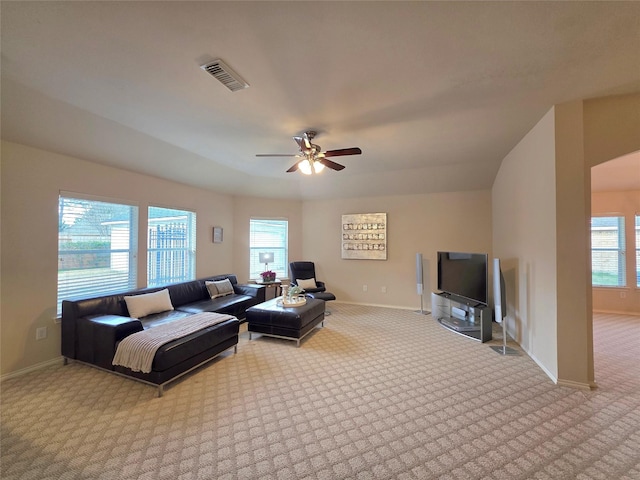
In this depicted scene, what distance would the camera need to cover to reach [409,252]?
570 cm

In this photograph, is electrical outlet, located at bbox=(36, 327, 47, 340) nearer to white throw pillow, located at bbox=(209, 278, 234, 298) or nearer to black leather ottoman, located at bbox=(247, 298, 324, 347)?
white throw pillow, located at bbox=(209, 278, 234, 298)

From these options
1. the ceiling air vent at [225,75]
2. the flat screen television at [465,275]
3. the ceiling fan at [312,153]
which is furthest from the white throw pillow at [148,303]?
the flat screen television at [465,275]

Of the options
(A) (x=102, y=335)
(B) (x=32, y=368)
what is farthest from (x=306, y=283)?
(B) (x=32, y=368)

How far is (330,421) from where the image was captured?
2.12 meters

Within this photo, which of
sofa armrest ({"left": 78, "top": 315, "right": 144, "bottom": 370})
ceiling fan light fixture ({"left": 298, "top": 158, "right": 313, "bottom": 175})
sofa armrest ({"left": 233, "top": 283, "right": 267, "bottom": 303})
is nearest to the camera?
sofa armrest ({"left": 78, "top": 315, "right": 144, "bottom": 370})

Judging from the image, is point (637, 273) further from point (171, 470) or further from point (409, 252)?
point (171, 470)

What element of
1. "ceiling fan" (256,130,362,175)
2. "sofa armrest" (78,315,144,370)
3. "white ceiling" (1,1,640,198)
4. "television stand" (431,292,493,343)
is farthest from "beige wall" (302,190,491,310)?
"sofa armrest" (78,315,144,370)

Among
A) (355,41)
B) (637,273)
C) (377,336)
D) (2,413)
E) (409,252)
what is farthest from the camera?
(409,252)

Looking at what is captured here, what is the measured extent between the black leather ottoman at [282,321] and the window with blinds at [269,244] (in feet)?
8.01

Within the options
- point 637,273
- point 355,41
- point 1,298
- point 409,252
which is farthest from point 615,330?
point 1,298

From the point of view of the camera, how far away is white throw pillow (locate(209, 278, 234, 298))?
190 inches

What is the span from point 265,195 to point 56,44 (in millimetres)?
4465

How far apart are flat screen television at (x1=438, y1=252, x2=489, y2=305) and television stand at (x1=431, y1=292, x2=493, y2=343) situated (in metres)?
0.11

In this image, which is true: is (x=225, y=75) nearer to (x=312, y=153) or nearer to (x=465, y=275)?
(x=312, y=153)
